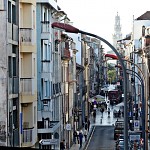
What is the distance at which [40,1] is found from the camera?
4175 centimetres

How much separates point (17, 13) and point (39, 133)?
9291mm

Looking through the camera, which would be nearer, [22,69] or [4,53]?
[4,53]

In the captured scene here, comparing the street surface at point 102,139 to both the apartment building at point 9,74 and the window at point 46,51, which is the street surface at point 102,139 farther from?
the apartment building at point 9,74

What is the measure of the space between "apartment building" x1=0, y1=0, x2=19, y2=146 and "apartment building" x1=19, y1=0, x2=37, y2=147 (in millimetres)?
1271

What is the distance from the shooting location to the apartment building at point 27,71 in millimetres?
33094

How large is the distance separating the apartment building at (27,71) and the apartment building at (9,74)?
1.27 metres

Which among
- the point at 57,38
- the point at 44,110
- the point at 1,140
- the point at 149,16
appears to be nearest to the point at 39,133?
the point at 44,110

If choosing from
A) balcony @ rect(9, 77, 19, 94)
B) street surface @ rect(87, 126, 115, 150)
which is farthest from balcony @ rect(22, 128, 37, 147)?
street surface @ rect(87, 126, 115, 150)

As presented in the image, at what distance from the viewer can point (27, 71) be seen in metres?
34.5

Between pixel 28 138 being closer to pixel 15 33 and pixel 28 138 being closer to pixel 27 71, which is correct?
pixel 27 71

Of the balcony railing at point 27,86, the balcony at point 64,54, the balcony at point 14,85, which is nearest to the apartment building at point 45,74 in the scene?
the balcony railing at point 27,86

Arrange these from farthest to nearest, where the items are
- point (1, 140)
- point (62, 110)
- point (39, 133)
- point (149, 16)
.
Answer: point (149, 16)
point (62, 110)
point (39, 133)
point (1, 140)

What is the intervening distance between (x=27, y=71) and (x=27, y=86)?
40.1 inches

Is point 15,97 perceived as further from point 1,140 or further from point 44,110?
point 44,110
